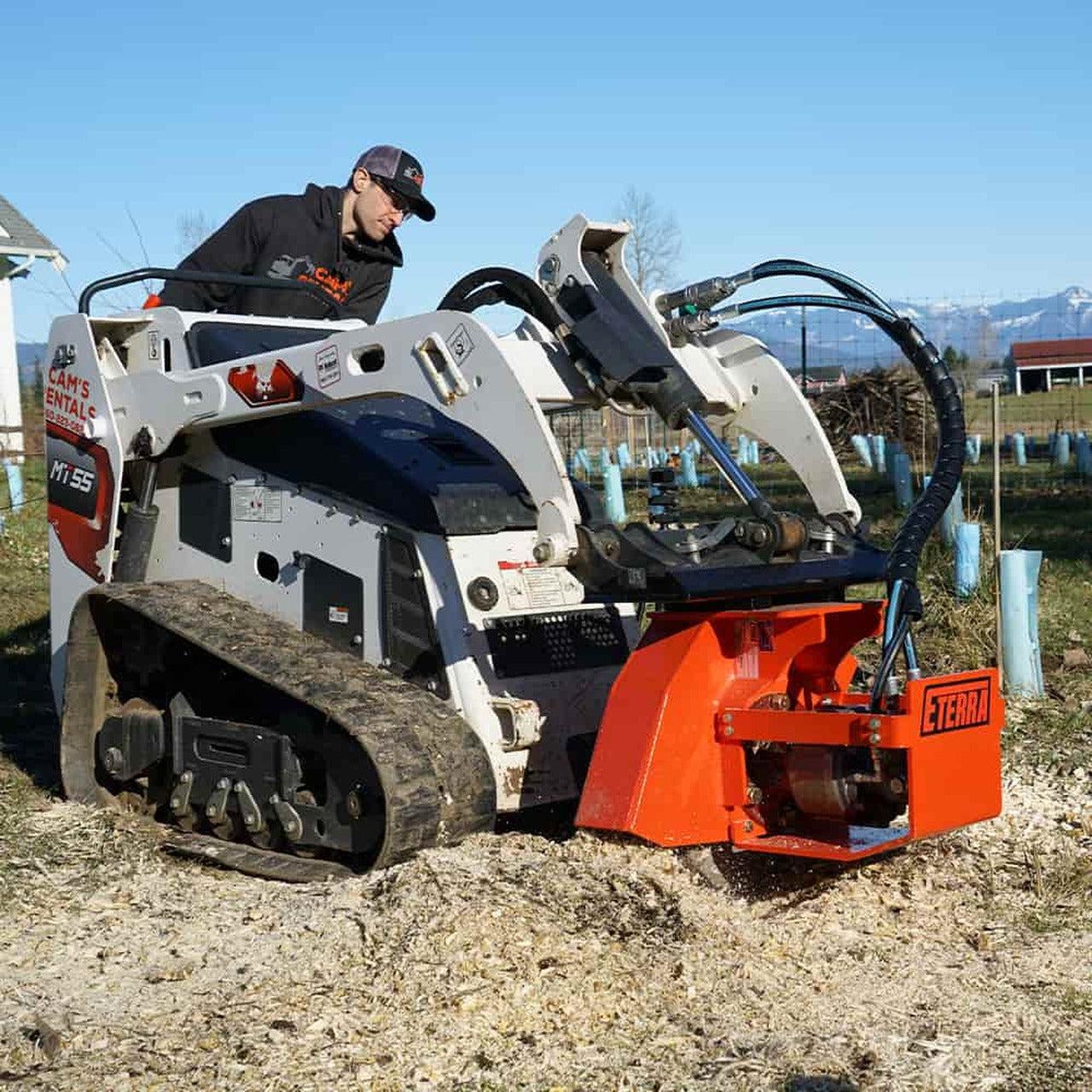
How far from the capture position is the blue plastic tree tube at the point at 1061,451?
28.3 m

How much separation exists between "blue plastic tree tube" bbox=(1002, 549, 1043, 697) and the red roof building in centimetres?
6523

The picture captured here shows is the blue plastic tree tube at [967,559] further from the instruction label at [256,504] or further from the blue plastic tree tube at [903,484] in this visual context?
the blue plastic tree tube at [903,484]

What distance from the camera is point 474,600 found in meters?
5.61

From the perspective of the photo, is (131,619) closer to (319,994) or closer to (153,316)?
(153,316)

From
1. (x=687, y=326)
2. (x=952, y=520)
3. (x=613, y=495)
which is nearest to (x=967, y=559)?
(x=952, y=520)

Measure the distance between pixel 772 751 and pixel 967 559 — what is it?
4819 millimetres

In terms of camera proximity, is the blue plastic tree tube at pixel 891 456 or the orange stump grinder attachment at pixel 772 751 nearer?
the orange stump grinder attachment at pixel 772 751

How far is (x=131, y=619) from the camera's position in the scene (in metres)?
6.57

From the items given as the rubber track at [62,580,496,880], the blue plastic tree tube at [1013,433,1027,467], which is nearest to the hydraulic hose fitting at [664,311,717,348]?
the rubber track at [62,580,496,880]

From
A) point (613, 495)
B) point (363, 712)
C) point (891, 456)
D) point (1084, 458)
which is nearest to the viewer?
point (363, 712)

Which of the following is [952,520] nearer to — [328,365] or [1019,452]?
[328,365]

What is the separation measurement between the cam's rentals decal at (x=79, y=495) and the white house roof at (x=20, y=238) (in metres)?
23.7

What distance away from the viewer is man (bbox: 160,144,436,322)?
7129 millimetres

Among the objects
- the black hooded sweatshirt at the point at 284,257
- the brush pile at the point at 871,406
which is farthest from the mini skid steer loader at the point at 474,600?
the brush pile at the point at 871,406
